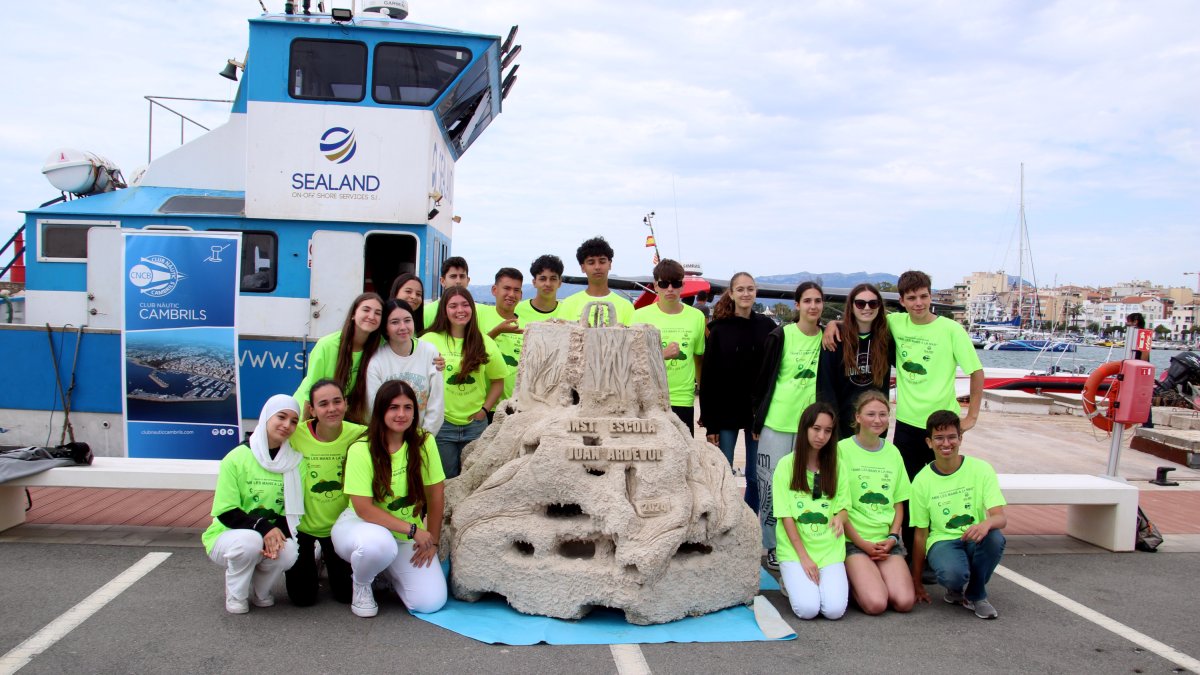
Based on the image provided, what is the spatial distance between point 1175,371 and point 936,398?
490 inches

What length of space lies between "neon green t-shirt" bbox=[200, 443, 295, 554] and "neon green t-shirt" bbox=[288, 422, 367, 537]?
16 cm

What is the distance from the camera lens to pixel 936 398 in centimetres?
523

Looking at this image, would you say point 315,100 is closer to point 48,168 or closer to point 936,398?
point 48,168

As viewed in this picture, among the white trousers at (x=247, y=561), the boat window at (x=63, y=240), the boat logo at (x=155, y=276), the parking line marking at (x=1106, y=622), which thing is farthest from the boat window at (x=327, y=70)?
the parking line marking at (x=1106, y=622)

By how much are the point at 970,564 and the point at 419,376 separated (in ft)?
10.9

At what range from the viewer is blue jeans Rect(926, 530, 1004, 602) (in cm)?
463

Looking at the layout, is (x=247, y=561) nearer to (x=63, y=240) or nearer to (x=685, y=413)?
(x=685, y=413)

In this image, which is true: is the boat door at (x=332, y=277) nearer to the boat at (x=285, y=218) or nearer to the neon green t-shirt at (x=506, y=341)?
the boat at (x=285, y=218)

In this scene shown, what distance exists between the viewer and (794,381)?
536 cm

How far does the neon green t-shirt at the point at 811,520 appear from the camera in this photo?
15.2ft

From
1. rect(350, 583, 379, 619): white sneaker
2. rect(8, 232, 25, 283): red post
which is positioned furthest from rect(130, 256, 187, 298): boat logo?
rect(350, 583, 379, 619): white sneaker

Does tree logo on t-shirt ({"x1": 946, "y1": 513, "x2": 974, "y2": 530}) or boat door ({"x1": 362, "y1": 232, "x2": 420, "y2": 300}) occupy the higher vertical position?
boat door ({"x1": 362, "y1": 232, "x2": 420, "y2": 300})

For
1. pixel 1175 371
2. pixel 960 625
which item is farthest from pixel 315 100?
pixel 1175 371

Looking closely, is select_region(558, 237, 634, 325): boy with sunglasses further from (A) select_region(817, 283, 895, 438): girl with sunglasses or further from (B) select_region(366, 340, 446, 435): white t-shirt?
(A) select_region(817, 283, 895, 438): girl with sunglasses
